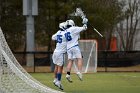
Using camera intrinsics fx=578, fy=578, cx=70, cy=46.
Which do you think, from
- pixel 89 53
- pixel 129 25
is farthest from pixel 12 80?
pixel 129 25

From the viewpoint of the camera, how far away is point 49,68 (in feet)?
85.8

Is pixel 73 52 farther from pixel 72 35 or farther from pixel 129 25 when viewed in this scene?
pixel 129 25

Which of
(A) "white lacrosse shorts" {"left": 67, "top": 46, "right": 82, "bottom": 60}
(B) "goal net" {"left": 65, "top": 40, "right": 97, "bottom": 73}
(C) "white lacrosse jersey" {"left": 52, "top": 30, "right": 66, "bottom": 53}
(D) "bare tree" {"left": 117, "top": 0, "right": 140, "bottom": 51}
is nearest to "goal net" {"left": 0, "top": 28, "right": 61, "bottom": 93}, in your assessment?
(C) "white lacrosse jersey" {"left": 52, "top": 30, "right": 66, "bottom": 53}

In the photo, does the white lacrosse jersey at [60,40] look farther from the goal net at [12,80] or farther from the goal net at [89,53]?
the goal net at [89,53]

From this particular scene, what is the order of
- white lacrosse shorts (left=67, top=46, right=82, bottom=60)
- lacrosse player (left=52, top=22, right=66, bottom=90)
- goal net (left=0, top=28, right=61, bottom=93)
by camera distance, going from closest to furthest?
goal net (left=0, top=28, right=61, bottom=93) → lacrosse player (left=52, top=22, right=66, bottom=90) → white lacrosse shorts (left=67, top=46, right=82, bottom=60)

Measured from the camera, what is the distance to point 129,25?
149 feet

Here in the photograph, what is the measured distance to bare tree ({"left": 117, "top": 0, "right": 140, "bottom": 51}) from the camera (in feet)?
133

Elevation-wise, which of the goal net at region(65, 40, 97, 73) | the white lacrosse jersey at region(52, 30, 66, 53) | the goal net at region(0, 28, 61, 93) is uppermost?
the white lacrosse jersey at region(52, 30, 66, 53)

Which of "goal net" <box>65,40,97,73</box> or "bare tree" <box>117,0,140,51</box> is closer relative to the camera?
"goal net" <box>65,40,97,73</box>

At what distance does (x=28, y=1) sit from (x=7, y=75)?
55.8ft

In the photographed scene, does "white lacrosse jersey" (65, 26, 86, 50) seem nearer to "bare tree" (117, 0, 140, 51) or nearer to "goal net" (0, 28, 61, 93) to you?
"goal net" (0, 28, 61, 93)

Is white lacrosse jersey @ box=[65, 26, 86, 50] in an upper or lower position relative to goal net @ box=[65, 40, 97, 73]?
upper

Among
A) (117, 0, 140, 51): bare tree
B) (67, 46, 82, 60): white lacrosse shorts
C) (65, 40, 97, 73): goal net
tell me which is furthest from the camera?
(117, 0, 140, 51): bare tree

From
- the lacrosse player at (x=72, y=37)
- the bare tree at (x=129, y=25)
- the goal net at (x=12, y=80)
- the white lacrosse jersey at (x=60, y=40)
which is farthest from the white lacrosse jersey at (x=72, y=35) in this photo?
the bare tree at (x=129, y=25)
